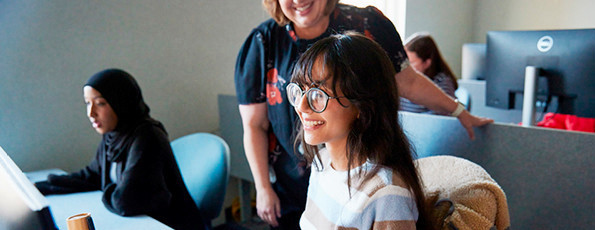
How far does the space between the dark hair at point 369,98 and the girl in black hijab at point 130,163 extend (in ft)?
2.60

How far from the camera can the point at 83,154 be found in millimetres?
2064

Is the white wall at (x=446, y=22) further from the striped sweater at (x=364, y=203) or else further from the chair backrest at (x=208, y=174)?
the striped sweater at (x=364, y=203)

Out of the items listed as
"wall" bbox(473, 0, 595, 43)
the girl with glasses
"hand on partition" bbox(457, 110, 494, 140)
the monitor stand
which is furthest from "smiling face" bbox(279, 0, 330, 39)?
"wall" bbox(473, 0, 595, 43)

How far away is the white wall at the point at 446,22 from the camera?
399cm

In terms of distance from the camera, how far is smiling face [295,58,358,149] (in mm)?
791

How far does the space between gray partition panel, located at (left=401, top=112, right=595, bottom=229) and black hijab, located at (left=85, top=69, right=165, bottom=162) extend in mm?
955

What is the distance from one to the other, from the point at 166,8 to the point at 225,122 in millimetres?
695

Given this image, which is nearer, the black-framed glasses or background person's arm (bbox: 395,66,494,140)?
the black-framed glasses

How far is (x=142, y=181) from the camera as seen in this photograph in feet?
4.51

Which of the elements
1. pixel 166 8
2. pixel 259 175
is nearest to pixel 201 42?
pixel 166 8

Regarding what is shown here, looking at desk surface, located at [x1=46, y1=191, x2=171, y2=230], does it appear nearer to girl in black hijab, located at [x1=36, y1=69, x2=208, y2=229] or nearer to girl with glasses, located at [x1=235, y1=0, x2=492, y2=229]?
girl in black hijab, located at [x1=36, y1=69, x2=208, y2=229]

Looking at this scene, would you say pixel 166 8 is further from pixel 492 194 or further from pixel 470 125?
pixel 492 194

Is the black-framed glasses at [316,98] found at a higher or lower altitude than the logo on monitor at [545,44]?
lower

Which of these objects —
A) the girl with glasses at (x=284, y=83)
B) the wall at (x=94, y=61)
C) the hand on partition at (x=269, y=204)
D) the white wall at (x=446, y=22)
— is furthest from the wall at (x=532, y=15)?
the hand on partition at (x=269, y=204)
